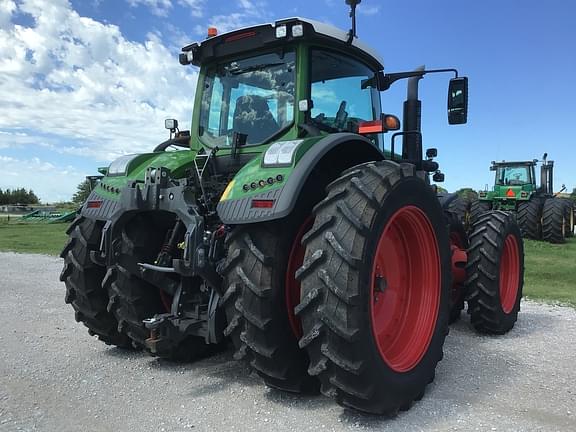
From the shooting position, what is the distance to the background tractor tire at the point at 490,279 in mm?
5145

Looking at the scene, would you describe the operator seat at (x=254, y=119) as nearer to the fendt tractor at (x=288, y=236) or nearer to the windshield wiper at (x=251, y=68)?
the fendt tractor at (x=288, y=236)

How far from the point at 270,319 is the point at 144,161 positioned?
1.96 metres

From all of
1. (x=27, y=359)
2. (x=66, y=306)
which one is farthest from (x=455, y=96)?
(x=66, y=306)

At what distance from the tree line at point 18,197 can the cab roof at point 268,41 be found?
6050cm

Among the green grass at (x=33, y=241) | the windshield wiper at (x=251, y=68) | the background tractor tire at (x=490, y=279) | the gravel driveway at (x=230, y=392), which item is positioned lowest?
the gravel driveway at (x=230, y=392)

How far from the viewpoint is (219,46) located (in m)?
Answer: 4.38

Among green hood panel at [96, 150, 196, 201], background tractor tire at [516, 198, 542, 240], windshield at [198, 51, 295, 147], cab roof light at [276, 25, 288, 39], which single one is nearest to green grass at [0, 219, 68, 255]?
green hood panel at [96, 150, 196, 201]

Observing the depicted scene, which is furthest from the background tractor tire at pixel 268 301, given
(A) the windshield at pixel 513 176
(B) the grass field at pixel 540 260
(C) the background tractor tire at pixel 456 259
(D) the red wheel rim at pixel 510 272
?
(A) the windshield at pixel 513 176

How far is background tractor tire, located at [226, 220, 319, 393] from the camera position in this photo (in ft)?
10.1

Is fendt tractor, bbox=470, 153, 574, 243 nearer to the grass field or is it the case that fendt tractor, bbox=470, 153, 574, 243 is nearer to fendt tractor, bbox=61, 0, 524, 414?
the grass field

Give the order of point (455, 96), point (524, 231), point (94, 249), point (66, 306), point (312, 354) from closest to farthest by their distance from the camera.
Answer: point (312, 354) < point (94, 249) < point (455, 96) < point (66, 306) < point (524, 231)

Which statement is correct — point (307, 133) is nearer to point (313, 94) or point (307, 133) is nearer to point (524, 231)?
point (313, 94)

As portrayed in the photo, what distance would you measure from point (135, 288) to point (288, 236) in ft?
4.47

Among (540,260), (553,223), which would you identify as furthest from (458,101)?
(553,223)
